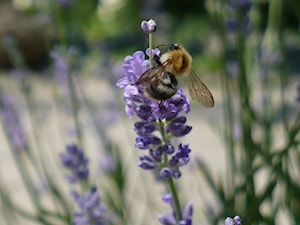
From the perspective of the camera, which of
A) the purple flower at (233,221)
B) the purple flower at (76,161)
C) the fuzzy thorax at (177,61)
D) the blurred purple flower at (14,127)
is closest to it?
the purple flower at (233,221)

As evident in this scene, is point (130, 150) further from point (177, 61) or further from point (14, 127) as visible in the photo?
point (177, 61)

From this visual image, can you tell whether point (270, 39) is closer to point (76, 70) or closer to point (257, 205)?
point (76, 70)

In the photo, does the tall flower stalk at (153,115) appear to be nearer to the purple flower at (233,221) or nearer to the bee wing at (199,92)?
the bee wing at (199,92)

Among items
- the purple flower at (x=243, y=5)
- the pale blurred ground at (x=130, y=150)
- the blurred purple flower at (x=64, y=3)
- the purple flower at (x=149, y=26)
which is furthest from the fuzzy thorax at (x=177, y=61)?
the pale blurred ground at (x=130, y=150)

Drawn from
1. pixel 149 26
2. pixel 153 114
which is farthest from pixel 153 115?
pixel 149 26

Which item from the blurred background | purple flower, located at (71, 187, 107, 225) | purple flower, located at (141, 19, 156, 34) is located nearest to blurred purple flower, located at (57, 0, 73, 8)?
the blurred background

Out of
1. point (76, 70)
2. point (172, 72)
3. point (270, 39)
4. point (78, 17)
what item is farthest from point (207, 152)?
point (78, 17)
